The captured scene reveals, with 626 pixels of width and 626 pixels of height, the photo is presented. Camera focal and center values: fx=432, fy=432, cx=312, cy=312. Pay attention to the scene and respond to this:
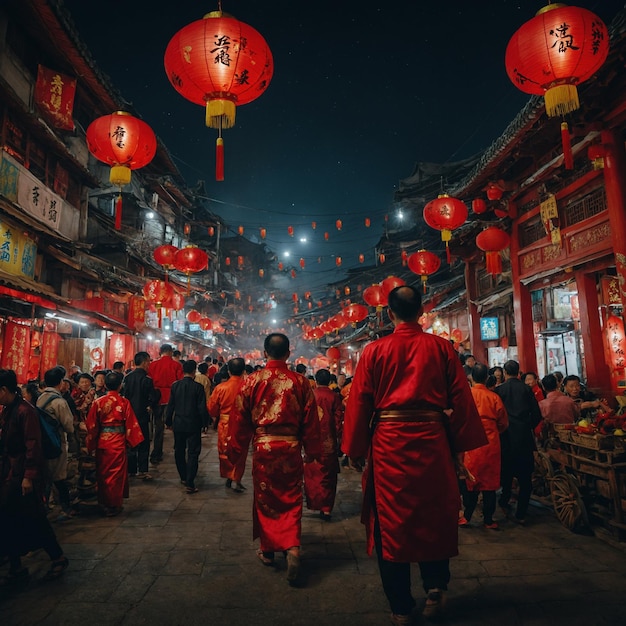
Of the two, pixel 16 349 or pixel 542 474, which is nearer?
pixel 542 474

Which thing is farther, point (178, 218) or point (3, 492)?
point (178, 218)

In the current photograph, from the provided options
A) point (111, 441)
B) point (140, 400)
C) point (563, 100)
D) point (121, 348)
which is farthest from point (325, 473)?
point (121, 348)

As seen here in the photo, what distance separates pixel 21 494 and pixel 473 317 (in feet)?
51.5

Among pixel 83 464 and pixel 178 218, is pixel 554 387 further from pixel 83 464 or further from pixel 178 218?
pixel 178 218

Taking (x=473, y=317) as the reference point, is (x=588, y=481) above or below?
below

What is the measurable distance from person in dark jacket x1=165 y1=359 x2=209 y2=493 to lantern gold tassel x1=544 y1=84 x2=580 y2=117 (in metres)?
6.87

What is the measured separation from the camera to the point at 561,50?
224 inches

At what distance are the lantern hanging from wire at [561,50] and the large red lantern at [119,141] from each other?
6.15 metres

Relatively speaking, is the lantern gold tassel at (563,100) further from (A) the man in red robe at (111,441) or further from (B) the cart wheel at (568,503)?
(A) the man in red robe at (111,441)

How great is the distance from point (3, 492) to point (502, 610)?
424cm

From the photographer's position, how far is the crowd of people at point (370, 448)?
3166 millimetres

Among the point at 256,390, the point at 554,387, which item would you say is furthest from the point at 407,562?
the point at 554,387

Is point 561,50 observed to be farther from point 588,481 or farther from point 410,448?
point 410,448

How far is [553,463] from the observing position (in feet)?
20.1
